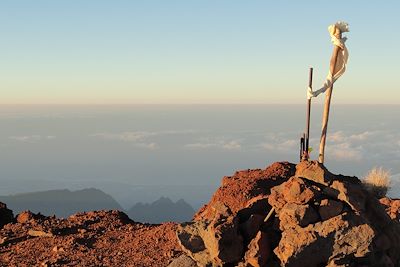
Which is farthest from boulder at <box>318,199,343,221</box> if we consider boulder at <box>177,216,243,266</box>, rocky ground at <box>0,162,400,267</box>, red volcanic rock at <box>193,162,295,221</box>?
red volcanic rock at <box>193,162,295,221</box>

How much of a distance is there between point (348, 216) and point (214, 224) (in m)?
2.84

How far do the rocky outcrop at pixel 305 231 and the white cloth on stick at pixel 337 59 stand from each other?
14.3 ft

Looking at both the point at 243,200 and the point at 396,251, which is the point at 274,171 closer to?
the point at 243,200

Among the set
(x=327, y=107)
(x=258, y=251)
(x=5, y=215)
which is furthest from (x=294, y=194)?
(x=5, y=215)

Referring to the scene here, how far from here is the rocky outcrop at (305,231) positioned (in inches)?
420

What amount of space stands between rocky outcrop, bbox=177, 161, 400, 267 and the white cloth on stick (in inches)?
172

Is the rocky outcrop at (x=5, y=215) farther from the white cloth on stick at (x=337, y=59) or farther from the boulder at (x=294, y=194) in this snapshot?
the boulder at (x=294, y=194)

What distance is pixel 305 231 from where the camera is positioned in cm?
1077

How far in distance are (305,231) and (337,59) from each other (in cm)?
685

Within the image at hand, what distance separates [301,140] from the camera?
17.3 meters

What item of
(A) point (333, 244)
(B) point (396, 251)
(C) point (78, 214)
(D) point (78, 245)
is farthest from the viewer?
(C) point (78, 214)

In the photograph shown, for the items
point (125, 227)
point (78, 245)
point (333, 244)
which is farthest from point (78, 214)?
point (333, 244)

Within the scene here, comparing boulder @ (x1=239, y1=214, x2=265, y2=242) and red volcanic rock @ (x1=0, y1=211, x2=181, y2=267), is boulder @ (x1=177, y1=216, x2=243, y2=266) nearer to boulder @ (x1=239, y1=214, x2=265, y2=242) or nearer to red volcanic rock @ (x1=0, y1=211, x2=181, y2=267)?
boulder @ (x1=239, y1=214, x2=265, y2=242)

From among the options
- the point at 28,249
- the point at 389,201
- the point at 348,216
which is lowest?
the point at 28,249
